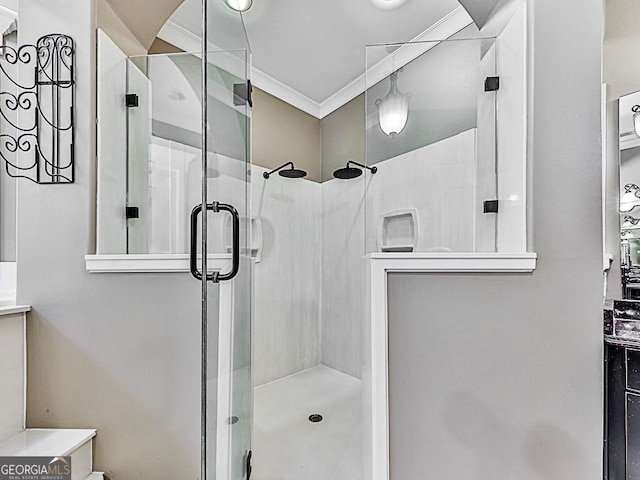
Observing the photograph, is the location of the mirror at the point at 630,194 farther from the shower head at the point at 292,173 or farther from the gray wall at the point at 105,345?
the shower head at the point at 292,173

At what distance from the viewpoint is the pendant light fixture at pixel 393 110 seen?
1.96m

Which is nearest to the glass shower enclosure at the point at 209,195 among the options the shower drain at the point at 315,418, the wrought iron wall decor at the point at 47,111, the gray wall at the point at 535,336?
the wrought iron wall decor at the point at 47,111

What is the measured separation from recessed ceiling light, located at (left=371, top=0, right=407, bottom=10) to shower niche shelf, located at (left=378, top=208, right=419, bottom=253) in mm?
1244

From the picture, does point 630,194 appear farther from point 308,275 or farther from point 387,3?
point 308,275

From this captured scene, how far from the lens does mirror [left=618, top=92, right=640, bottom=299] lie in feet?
4.52

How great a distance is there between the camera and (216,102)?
1216mm

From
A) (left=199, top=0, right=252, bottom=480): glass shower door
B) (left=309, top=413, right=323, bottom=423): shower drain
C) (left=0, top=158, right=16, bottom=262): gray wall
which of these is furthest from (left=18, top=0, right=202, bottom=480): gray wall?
(left=309, top=413, right=323, bottom=423): shower drain

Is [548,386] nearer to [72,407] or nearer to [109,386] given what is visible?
[109,386]

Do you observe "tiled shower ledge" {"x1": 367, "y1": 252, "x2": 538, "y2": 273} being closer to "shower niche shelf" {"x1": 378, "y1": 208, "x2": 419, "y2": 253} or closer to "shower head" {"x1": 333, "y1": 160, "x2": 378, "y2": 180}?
"shower niche shelf" {"x1": 378, "y1": 208, "x2": 419, "y2": 253}

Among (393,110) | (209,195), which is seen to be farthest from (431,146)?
(209,195)

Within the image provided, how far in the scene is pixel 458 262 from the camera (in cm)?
123

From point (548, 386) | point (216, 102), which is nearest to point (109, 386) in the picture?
point (216, 102)

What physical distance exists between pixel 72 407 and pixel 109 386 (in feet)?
0.61

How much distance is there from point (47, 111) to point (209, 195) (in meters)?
1.01
